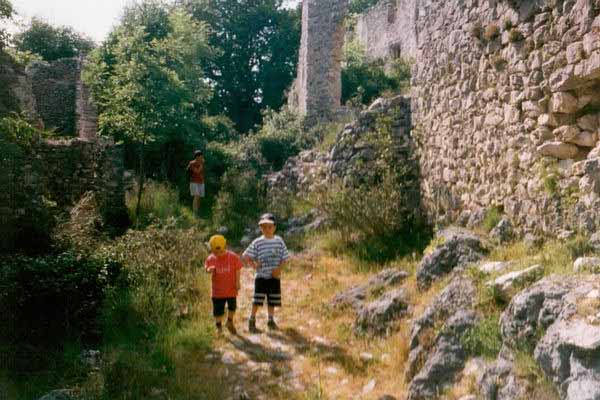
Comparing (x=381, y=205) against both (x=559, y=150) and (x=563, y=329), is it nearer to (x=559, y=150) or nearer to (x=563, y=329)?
(x=559, y=150)

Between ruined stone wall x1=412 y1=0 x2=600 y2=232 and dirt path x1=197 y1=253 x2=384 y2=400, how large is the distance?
7.01 ft

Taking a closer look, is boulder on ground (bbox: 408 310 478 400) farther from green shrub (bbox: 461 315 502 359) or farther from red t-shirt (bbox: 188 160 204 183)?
red t-shirt (bbox: 188 160 204 183)

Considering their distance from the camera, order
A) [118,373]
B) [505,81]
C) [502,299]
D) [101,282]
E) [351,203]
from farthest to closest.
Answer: [351,203], [101,282], [505,81], [118,373], [502,299]

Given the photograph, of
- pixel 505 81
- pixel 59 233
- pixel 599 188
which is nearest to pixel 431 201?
pixel 505 81

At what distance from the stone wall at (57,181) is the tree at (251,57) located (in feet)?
58.9

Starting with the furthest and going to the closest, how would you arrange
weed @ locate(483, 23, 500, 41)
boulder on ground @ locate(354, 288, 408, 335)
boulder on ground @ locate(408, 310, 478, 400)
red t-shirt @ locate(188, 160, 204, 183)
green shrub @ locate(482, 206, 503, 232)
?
red t-shirt @ locate(188, 160, 204, 183), weed @ locate(483, 23, 500, 41), green shrub @ locate(482, 206, 503, 232), boulder on ground @ locate(354, 288, 408, 335), boulder on ground @ locate(408, 310, 478, 400)

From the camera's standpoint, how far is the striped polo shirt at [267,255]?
6.14 metres

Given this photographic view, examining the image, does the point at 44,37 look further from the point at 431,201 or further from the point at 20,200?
the point at 431,201

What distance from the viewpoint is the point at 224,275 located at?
19.6 feet

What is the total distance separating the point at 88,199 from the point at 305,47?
31.6 feet

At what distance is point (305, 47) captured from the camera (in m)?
16.7

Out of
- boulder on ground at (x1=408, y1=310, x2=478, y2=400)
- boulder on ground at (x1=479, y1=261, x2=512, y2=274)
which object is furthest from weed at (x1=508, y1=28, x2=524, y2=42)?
boulder on ground at (x1=408, y1=310, x2=478, y2=400)

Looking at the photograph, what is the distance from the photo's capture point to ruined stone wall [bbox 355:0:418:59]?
715 inches

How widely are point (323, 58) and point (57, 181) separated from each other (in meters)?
9.19
